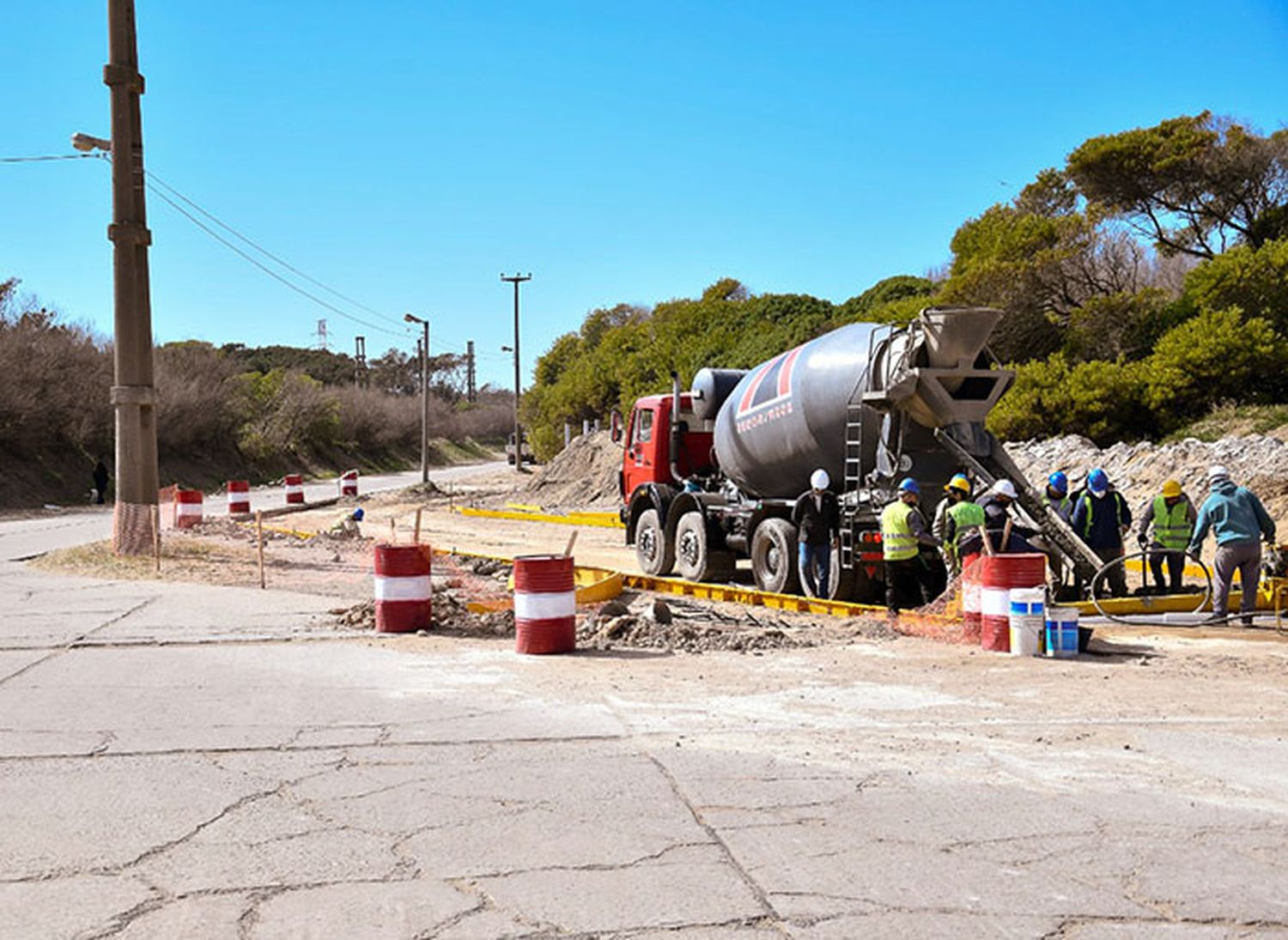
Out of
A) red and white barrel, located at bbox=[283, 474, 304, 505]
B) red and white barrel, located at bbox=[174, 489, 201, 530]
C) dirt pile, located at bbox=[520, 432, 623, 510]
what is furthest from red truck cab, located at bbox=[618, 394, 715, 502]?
red and white barrel, located at bbox=[283, 474, 304, 505]

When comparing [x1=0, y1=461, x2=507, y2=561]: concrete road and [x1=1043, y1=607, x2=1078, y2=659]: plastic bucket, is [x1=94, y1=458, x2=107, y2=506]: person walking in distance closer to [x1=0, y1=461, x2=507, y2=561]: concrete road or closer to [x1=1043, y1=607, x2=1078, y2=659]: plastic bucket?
[x1=0, y1=461, x2=507, y2=561]: concrete road

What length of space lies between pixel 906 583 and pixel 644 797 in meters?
8.89

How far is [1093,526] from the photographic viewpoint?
1463 cm

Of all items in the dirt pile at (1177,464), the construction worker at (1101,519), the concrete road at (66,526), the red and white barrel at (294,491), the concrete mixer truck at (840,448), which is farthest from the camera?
the red and white barrel at (294,491)

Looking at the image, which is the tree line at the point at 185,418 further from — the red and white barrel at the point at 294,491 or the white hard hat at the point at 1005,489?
the white hard hat at the point at 1005,489

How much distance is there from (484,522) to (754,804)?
27454 mm

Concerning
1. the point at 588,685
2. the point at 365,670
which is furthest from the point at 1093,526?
the point at 365,670

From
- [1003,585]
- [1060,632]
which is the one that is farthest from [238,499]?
[1060,632]

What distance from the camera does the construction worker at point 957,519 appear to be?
12.9 metres

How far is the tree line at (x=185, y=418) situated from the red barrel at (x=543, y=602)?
1413cm

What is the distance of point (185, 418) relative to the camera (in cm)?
5884

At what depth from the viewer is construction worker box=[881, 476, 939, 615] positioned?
526 inches

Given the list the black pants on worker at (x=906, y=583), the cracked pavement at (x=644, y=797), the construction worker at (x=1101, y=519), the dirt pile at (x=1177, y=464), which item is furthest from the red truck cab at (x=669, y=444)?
the dirt pile at (x=1177, y=464)

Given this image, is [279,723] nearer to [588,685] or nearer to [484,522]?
[588,685]
